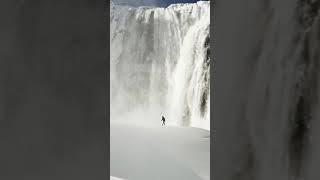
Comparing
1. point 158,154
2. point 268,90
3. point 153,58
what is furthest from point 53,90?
point 153,58

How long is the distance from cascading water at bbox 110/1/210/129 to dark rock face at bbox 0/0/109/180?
13351 mm

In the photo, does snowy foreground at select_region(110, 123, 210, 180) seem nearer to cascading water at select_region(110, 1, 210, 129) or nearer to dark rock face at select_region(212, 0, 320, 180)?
dark rock face at select_region(212, 0, 320, 180)

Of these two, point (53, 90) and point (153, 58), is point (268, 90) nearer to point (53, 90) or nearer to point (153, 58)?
point (53, 90)

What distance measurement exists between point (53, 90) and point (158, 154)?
5.50 metres

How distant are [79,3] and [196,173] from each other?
4880mm

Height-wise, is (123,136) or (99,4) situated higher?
(99,4)

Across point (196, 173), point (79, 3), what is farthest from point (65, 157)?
point (196, 173)

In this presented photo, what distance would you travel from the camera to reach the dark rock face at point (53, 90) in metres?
1.57

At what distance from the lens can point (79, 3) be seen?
185 centimetres

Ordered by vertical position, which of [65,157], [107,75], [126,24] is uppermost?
[126,24]

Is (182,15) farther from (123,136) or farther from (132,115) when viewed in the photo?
(123,136)

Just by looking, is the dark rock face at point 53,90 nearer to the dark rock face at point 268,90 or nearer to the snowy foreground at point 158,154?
the dark rock face at point 268,90

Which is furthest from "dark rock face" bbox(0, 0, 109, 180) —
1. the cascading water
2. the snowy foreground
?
the cascading water

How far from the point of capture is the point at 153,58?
16.7 m
